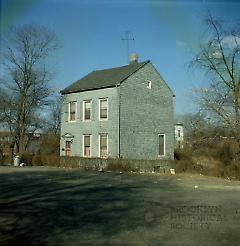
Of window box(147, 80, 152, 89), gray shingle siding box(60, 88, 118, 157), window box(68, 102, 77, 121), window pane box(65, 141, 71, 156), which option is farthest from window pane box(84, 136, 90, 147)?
window box(147, 80, 152, 89)

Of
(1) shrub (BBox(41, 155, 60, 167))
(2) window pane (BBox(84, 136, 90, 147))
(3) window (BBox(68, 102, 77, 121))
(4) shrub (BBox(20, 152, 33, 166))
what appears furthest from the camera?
(3) window (BBox(68, 102, 77, 121))

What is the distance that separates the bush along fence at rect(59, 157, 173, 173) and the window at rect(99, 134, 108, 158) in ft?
9.65

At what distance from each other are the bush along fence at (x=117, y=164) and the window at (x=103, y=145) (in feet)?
9.65

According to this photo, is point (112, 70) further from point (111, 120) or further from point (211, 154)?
point (211, 154)

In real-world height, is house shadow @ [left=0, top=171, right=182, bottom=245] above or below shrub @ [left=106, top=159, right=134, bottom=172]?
below

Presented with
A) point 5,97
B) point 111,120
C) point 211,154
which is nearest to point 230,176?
point 211,154

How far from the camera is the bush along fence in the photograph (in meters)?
30.1

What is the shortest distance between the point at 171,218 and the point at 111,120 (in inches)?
965

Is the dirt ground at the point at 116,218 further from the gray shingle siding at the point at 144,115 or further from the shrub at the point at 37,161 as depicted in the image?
the shrub at the point at 37,161

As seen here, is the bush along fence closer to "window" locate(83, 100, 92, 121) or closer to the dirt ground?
"window" locate(83, 100, 92, 121)

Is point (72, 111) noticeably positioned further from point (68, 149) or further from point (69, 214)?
point (69, 214)

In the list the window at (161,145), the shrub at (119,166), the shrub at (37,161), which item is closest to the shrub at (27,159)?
the shrub at (37,161)

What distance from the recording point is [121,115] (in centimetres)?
3472

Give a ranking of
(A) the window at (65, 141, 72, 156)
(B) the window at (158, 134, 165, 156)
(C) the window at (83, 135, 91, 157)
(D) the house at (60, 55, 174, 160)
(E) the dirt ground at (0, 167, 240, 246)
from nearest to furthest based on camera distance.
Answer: (E) the dirt ground at (0, 167, 240, 246), (D) the house at (60, 55, 174, 160), (C) the window at (83, 135, 91, 157), (B) the window at (158, 134, 165, 156), (A) the window at (65, 141, 72, 156)
